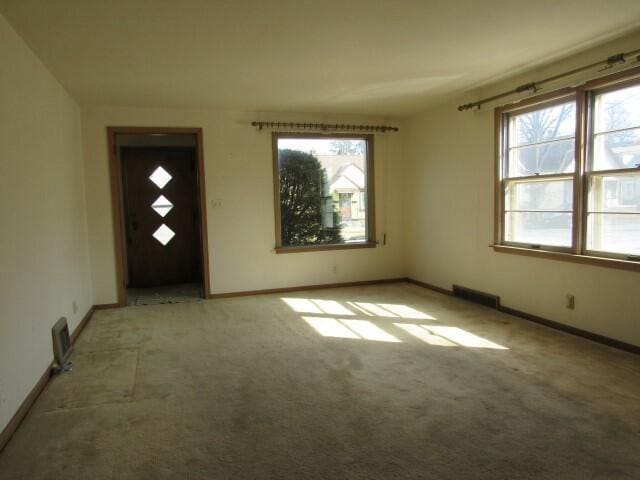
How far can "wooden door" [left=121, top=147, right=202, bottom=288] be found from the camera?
245 inches

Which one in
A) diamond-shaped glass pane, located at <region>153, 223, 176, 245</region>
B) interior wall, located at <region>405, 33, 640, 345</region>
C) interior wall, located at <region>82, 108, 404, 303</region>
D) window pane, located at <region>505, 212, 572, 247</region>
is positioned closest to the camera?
interior wall, located at <region>405, 33, 640, 345</region>

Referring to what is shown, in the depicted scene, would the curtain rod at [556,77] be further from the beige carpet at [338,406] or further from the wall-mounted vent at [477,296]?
the beige carpet at [338,406]

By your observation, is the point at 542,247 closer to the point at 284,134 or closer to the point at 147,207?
the point at 284,134

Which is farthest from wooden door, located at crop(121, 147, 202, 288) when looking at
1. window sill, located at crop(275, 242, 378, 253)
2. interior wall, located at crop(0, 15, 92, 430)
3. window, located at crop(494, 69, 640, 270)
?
window, located at crop(494, 69, 640, 270)

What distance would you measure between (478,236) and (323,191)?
211 cm

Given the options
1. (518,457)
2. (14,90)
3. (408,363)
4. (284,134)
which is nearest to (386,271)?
(284,134)

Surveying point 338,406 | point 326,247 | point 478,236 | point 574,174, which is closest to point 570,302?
point 574,174

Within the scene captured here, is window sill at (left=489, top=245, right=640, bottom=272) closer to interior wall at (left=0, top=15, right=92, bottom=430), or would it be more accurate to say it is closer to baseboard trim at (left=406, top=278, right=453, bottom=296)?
baseboard trim at (left=406, top=278, right=453, bottom=296)

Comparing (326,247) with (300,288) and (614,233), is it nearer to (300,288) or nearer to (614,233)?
(300,288)

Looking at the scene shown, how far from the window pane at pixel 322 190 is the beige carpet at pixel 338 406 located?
6.43 ft

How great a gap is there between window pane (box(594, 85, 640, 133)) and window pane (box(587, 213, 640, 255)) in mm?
677

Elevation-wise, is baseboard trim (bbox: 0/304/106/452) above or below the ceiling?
below

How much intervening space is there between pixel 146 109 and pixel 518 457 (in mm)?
4898

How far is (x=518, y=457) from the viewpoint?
201 cm
